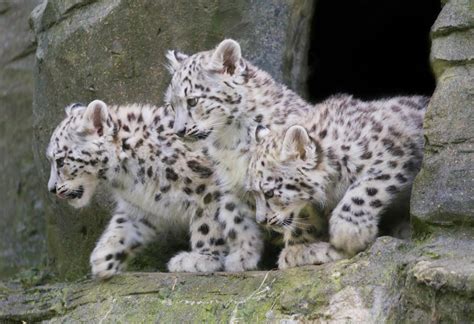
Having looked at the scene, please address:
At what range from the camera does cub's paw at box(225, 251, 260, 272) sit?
725cm

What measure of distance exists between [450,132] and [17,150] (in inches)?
216

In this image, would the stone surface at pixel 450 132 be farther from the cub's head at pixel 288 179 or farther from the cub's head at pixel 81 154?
the cub's head at pixel 81 154

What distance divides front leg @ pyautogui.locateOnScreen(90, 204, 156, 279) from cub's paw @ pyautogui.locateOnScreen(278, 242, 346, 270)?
138 centimetres

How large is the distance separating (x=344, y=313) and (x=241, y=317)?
28.4 inches

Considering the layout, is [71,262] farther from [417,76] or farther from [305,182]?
[417,76]

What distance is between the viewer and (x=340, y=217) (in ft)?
21.6

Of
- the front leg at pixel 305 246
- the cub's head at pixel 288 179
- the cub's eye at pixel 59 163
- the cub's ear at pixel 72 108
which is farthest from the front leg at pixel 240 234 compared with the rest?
the cub's ear at pixel 72 108

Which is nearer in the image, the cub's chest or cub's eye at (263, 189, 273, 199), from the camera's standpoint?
cub's eye at (263, 189, 273, 199)

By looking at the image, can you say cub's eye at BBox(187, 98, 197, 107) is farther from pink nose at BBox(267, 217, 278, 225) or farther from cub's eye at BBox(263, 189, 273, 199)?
pink nose at BBox(267, 217, 278, 225)

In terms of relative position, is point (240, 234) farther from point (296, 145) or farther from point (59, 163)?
point (59, 163)

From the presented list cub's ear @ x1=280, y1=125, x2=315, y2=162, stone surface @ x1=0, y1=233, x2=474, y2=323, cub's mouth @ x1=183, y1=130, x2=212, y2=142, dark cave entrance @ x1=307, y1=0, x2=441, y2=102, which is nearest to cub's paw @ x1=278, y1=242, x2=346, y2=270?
stone surface @ x1=0, y1=233, x2=474, y2=323

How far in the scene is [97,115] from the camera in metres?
7.66

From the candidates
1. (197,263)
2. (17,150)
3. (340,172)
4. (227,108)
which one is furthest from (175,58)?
(17,150)

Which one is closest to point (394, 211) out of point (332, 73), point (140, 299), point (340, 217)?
point (340, 217)
